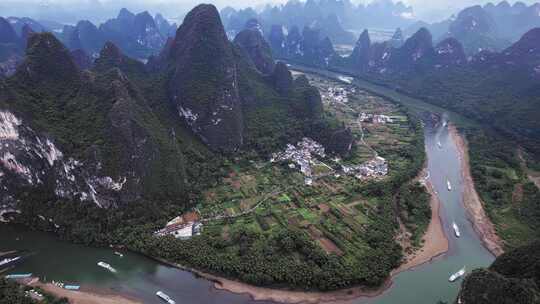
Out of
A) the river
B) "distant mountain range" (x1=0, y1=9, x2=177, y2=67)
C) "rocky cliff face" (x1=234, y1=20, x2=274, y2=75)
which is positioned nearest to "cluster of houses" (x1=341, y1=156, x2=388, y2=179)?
the river

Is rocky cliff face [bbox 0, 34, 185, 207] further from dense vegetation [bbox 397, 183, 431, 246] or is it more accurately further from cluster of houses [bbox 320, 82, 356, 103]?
cluster of houses [bbox 320, 82, 356, 103]

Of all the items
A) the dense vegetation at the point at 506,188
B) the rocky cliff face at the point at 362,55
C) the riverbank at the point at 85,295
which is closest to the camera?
the riverbank at the point at 85,295

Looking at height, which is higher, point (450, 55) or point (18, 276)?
point (450, 55)

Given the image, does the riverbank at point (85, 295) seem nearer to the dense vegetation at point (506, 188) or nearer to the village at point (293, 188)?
the village at point (293, 188)

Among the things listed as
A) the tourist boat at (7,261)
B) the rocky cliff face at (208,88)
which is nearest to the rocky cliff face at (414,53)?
the rocky cliff face at (208,88)

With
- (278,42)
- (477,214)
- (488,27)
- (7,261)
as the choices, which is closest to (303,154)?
(477,214)

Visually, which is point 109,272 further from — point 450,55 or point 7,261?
point 450,55
